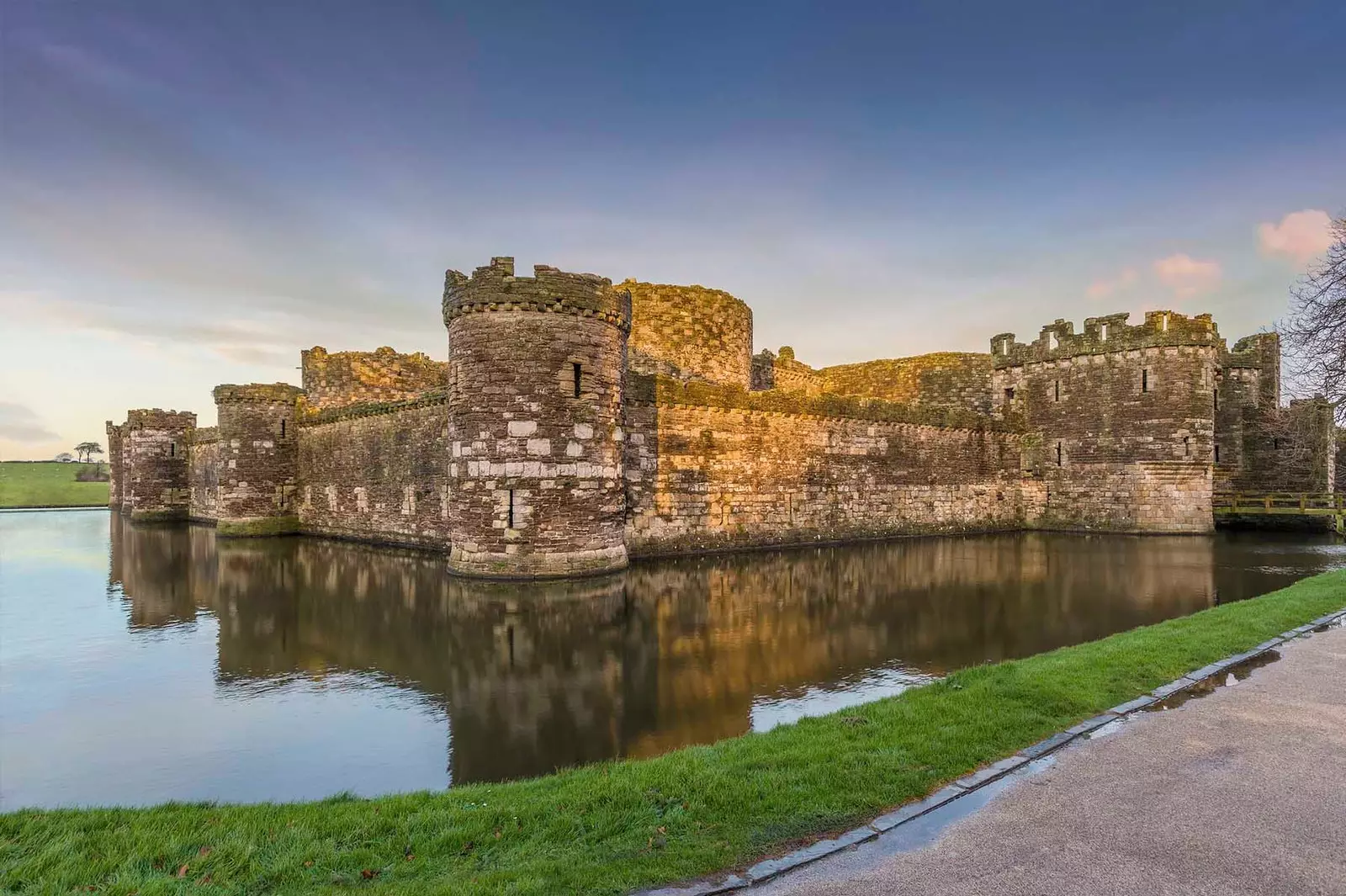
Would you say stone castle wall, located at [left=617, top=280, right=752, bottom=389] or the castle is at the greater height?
stone castle wall, located at [left=617, top=280, right=752, bottom=389]

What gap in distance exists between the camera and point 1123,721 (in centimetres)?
601

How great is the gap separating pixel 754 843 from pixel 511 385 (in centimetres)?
1230

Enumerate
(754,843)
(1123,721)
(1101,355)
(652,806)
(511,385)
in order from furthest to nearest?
(1101,355)
(511,385)
(1123,721)
(652,806)
(754,843)

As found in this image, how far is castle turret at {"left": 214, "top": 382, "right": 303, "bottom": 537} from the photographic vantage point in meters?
26.4

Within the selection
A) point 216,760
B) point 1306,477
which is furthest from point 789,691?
point 1306,477

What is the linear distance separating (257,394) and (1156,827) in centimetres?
2948

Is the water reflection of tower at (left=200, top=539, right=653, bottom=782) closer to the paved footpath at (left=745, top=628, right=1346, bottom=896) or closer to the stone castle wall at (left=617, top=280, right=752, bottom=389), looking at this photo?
the paved footpath at (left=745, top=628, right=1346, bottom=896)

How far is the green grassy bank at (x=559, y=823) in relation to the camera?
149 inches

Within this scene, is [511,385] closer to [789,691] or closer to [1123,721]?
[789,691]

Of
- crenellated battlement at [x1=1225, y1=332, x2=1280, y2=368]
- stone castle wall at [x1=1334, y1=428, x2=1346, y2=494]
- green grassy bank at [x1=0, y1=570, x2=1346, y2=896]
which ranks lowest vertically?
green grassy bank at [x1=0, y1=570, x2=1346, y2=896]

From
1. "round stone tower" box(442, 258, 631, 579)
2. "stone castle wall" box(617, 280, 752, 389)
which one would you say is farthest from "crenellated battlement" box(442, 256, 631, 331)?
"stone castle wall" box(617, 280, 752, 389)

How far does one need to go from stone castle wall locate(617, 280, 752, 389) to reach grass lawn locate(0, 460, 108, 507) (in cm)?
5034

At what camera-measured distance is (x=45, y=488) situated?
57.1 m

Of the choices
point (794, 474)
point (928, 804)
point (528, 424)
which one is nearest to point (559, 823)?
point (928, 804)
